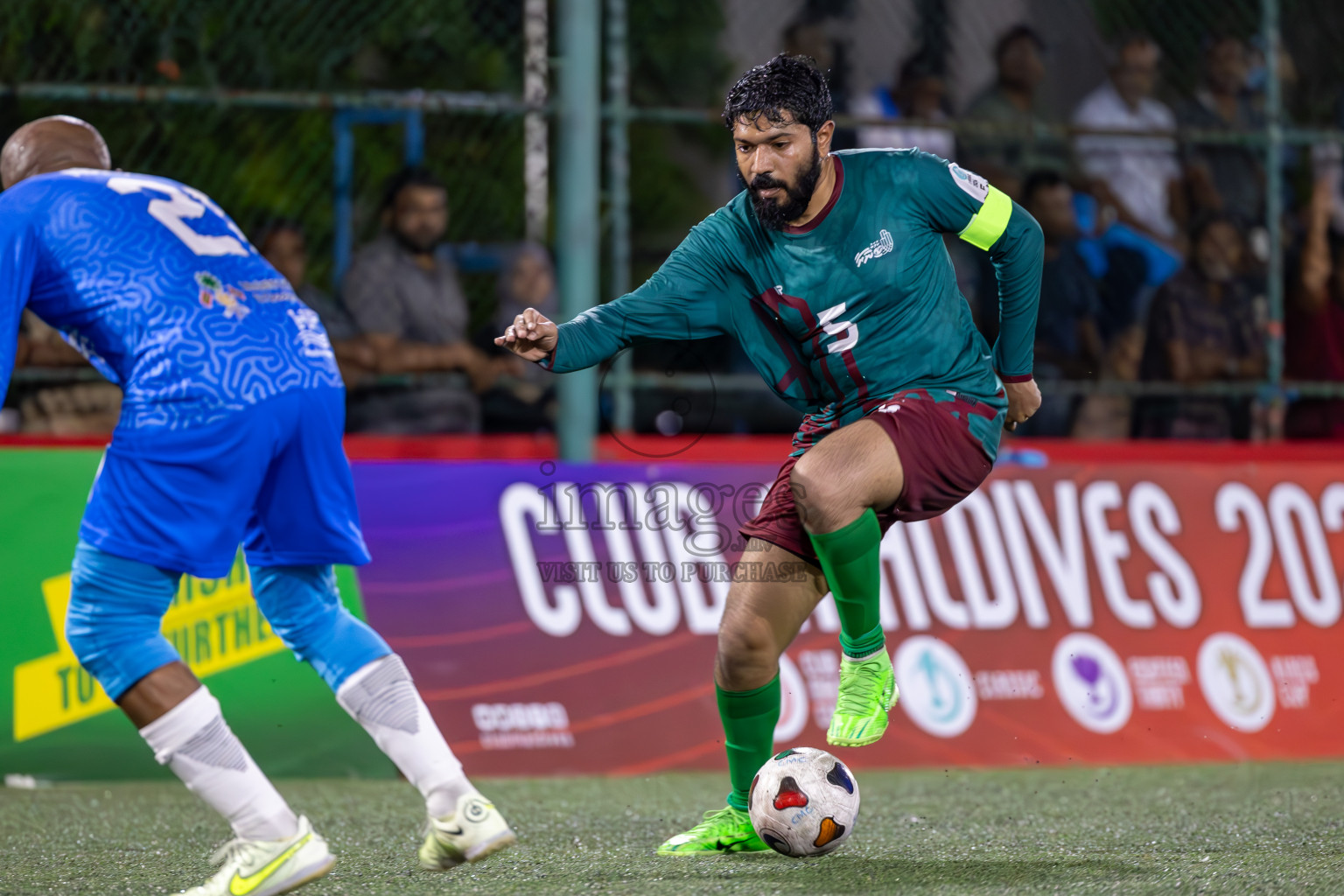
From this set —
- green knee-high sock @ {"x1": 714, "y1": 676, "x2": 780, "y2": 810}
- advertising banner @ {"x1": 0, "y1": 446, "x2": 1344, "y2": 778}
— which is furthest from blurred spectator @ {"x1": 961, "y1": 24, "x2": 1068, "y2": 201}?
green knee-high sock @ {"x1": 714, "y1": 676, "x2": 780, "y2": 810}

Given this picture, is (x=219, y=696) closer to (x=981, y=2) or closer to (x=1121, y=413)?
(x=1121, y=413)

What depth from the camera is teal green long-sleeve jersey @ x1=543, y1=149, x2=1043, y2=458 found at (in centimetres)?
460

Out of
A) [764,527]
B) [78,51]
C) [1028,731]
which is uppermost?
[78,51]

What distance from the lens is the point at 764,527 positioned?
15.7ft

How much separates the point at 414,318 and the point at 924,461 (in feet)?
11.8

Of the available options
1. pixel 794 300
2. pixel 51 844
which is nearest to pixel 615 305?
pixel 794 300

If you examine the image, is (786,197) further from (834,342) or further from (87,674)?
(87,674)

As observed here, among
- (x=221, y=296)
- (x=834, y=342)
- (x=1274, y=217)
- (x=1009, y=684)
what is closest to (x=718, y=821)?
(x=834, y=342)

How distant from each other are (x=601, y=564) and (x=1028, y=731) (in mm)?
1957

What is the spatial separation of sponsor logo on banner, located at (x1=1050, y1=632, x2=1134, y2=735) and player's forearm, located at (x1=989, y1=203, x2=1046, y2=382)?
2.56 metres

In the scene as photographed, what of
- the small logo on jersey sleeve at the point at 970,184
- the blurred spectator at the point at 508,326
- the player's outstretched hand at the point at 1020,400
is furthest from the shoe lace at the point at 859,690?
the blurred spectator at the point at 508,326

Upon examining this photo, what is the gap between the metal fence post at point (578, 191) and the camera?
283 inches

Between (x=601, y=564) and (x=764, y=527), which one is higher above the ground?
(x=764, y=527)

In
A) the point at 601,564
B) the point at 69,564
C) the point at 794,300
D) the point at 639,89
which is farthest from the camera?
the point at 639,89
